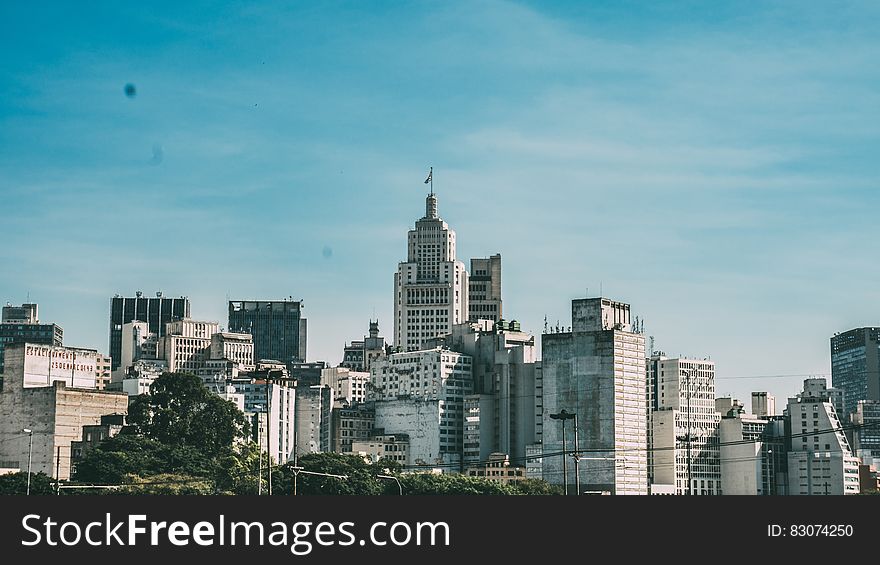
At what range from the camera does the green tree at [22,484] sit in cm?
17850

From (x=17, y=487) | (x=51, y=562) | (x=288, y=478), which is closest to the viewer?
(x=51, y=562)

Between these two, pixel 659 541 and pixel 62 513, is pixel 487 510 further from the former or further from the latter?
pixel 62 513

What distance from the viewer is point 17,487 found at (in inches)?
7067

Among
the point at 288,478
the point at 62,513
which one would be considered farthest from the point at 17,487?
the point at 62,513

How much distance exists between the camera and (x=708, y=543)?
44.7m

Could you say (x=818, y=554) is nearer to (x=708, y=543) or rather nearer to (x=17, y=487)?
(x=708, y=543)

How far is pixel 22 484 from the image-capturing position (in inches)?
7131

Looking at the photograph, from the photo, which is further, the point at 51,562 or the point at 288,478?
the point at 288,478

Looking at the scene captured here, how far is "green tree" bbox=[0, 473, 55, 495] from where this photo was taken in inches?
7028

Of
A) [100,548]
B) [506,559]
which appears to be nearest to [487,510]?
[506,559]

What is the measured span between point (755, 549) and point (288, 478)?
151814mm

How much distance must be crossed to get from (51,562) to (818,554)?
22137 mm

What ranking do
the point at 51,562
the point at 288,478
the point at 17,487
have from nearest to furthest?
the point at 51,562
the point at 17,487
the point at 288,478

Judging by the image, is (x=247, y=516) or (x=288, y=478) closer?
(x=247, y=516)
